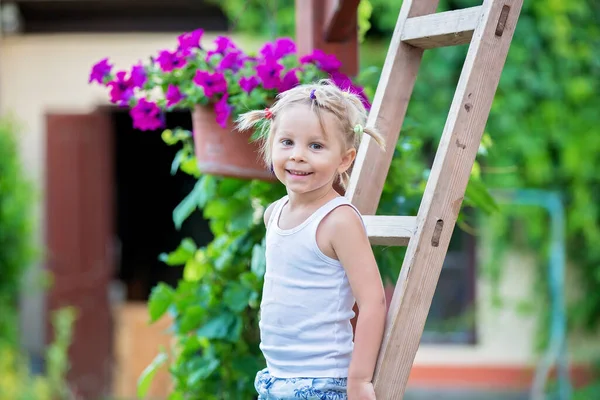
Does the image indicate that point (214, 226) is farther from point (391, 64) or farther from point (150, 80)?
point (391, 64)

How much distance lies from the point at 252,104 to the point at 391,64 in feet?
1.45

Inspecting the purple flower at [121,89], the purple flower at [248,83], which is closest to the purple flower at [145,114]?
the purple flower at [121,89]

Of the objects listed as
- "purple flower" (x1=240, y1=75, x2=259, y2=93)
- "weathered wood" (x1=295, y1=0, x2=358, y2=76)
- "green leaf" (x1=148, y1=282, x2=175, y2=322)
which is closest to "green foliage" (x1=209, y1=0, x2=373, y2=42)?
"weathered wood" (x1=295, y1=0, x2=358, y2=76)

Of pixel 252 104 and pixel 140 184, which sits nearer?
pixel 252 104

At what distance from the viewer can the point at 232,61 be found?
2.59 metres

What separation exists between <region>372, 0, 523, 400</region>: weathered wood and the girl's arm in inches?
1.1

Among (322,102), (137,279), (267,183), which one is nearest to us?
(322,102)

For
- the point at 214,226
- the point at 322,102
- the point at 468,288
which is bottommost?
the point at 468,288

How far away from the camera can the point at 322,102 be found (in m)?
1.81

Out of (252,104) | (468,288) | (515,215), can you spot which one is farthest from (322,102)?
(468,288)

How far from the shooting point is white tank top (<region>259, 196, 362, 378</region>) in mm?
1815

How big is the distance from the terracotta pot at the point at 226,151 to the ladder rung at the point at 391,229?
53 cm

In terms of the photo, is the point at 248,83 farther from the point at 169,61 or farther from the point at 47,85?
the point at 47,85

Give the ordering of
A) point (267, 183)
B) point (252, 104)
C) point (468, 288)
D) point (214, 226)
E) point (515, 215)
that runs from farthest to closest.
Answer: point (468, 288), point (515, 215), point (214, 226), point (267, 183), point (252, 104)
